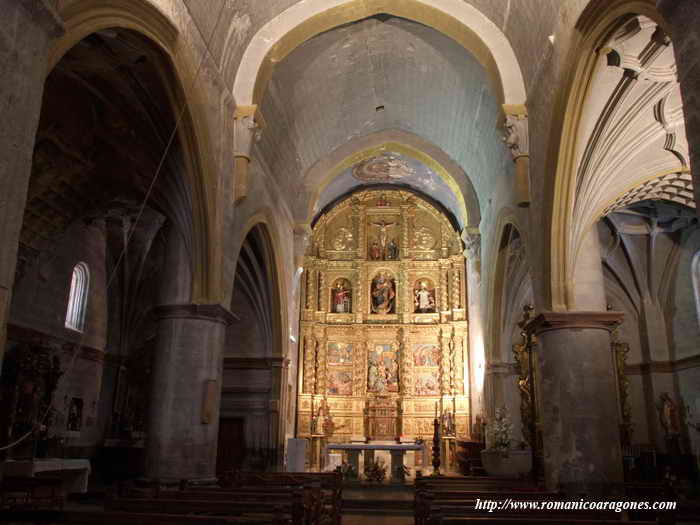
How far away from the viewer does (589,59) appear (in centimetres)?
952

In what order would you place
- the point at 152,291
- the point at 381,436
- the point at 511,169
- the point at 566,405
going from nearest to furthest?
the point at 566,405, the point at 511,169, the point at 152,291, the point at 381,436

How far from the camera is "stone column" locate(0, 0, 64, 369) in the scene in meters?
5.36

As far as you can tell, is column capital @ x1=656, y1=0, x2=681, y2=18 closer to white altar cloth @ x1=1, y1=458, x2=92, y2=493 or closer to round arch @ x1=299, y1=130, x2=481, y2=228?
white altar cloth @ x1=1, y1=458, x2=92, y2=493

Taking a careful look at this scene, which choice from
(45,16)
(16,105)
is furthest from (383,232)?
(16,105)

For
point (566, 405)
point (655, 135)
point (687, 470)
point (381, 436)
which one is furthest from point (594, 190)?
point (381, 436)

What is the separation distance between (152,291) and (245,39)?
11.2 m

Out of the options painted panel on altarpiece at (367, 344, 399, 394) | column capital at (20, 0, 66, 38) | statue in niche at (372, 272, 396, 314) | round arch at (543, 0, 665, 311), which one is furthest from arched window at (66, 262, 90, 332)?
column capital at (20, 0, 66, 38)

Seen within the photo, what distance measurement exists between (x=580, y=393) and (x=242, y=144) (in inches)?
323

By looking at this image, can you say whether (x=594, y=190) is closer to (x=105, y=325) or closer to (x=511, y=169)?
(x=511, y=169)

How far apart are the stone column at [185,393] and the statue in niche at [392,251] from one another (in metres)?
14.8

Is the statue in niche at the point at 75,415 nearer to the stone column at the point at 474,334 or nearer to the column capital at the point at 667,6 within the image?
the stone column at the point at 474,334

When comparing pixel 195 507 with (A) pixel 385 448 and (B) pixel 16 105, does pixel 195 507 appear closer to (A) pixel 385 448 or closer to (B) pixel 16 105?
(B) pixel 16 105

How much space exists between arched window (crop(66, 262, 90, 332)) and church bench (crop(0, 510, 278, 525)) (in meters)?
13.9

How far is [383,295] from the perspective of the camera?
26.2 metres
